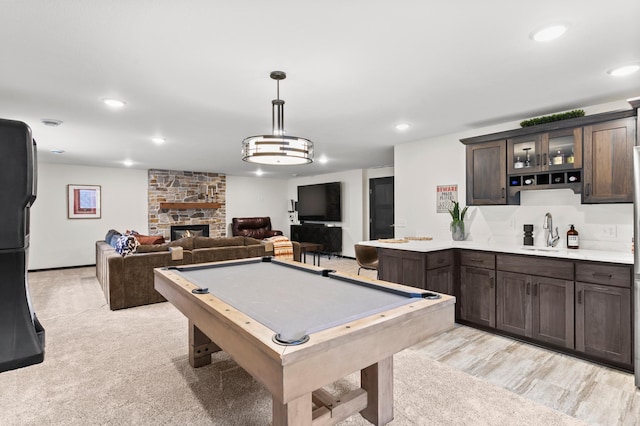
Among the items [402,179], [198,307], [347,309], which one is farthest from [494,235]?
[198,307]

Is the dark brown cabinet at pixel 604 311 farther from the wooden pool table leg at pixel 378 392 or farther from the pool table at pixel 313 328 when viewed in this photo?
the wooden pool table leg at pixel 378 392

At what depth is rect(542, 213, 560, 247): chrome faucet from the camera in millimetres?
3398

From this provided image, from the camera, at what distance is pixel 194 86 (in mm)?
2701

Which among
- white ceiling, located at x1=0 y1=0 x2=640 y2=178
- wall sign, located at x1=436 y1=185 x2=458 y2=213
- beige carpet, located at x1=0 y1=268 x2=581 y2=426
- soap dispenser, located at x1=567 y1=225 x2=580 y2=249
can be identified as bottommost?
beige carpet, located at x1=0 y1=268 x2=581 y2=426

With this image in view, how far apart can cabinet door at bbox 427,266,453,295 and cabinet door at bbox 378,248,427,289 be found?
10 centimetres

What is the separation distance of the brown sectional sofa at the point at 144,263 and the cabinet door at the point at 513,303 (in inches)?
137

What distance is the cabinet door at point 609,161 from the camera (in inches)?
109

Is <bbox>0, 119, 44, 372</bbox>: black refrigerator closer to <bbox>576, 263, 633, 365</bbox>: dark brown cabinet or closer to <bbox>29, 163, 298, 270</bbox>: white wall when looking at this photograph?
<bbox>576, 263, 633, 365</bbox>: dark brown cabinet

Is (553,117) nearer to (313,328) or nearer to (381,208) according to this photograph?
(313,328)

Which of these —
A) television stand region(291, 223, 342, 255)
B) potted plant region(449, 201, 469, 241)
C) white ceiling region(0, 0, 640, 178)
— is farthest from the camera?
television stand region(291, 223, 342, 255)

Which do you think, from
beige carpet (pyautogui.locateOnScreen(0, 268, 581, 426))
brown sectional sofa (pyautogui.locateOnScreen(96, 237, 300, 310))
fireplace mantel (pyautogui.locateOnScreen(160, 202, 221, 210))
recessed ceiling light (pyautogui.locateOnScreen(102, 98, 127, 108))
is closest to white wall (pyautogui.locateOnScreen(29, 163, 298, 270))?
fireplace mantel (pyautogui.locateOnScreen(160, 202, 221, 210))

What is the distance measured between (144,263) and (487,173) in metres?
4.29

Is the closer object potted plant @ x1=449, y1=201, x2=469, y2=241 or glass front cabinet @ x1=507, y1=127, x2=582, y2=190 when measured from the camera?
glass front cabinet @ x1=507, y1=127, x2=582, y2=190

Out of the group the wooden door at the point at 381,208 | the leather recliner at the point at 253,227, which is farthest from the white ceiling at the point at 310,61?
the leather recliner at the point at 253,227
